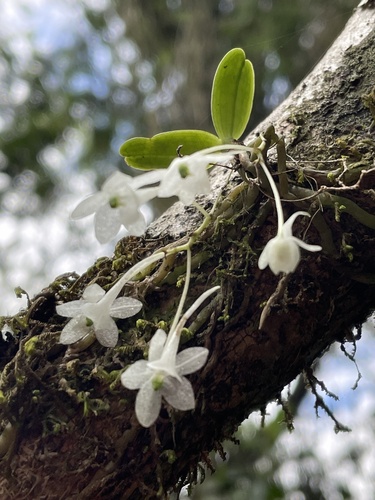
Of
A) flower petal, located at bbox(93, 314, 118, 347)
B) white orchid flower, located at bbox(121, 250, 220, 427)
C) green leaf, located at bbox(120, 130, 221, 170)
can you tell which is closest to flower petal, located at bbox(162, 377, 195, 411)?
white orchid flower, located at bbox(121, 250, 220, 427)

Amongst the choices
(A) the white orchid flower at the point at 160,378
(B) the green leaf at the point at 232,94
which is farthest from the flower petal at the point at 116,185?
(B) the green leaf at the point at 232,94

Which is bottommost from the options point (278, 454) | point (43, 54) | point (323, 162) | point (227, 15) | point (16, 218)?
point (278, 454)

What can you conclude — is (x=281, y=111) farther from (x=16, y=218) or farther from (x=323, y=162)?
(x=16, y=218)

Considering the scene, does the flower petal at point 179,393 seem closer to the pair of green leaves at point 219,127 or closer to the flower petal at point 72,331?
the flower petal at point 72,331

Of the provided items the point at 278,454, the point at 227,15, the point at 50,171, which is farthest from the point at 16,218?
the point at 278,454

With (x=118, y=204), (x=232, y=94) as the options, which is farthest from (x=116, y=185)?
(x=232, y=94)

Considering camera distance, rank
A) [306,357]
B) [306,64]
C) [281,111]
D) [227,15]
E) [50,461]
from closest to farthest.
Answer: [50,461]
[306,357]
[281,111]
[306,64]
[227,15]
